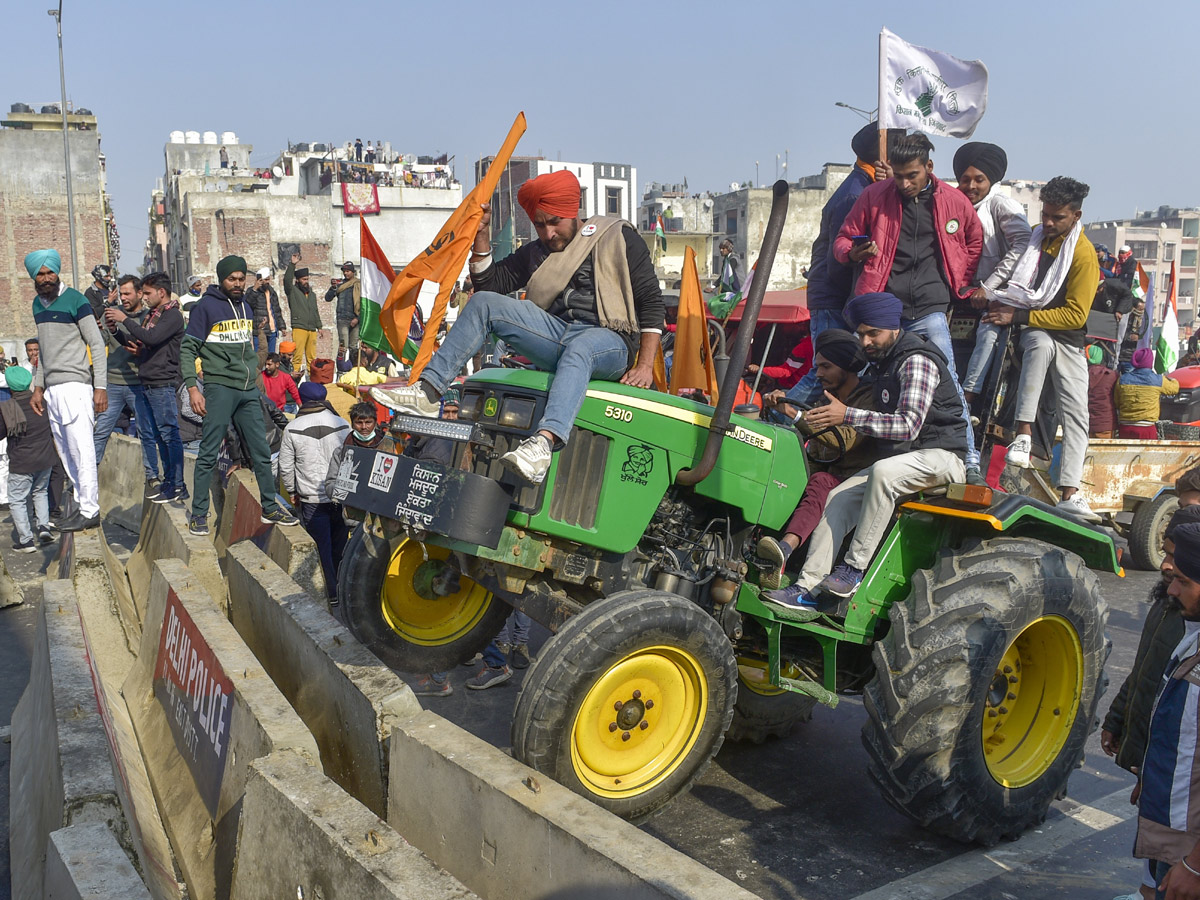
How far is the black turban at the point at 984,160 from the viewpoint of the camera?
7207mm

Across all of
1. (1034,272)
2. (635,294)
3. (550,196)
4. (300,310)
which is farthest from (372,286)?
(300,310)

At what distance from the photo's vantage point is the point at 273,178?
58594 millimetres

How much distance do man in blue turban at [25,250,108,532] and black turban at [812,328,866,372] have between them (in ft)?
20.0

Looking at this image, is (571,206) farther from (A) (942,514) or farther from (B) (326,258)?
(B) (326,258)

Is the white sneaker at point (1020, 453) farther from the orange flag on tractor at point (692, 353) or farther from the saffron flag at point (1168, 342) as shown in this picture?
the saffron flag at point (1168, 342)

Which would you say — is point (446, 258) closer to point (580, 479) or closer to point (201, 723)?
point (580, 479)

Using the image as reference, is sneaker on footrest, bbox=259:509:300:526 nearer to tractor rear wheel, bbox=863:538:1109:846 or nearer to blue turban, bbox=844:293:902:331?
blue turban, bbox=844:293:902:331

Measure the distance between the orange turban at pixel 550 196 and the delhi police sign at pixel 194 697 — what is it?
8.72 feet

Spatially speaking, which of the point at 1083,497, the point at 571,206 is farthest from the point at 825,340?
the point at 1083,497

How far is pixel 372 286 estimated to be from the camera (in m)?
9.20

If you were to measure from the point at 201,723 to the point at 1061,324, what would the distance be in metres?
A: 5.95

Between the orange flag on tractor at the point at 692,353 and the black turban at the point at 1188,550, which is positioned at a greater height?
the orange flag on tractor at the point at 692,353

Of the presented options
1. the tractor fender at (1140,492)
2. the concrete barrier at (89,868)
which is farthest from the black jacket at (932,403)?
the tractor fender at (1140,492)

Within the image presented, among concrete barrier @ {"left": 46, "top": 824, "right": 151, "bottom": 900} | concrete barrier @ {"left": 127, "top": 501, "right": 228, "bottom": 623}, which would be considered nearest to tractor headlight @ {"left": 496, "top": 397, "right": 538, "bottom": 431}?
concrete barrier @ {"left": 46, "top": 824, "right": 151, "bottom": 900}
